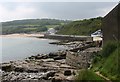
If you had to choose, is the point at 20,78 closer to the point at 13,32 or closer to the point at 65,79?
the point at 65,79

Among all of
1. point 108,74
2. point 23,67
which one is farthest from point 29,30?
point 108,74

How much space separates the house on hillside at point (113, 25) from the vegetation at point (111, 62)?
120cm

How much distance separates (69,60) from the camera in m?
28.6

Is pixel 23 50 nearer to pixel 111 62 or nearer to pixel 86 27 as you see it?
pixel 86 27

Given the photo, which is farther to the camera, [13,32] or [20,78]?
[13,32]

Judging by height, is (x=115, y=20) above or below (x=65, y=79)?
above

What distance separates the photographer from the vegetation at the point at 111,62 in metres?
16.4

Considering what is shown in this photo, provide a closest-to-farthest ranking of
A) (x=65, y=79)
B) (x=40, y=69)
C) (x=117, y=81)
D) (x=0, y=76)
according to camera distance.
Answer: (x=117, y=81) → (x=65, y=79) → (x=0, y=76) → (x=40, y=69)

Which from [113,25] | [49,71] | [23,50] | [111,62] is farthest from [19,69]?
[23,50]

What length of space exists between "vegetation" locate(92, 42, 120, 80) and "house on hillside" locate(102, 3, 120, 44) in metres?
1.20

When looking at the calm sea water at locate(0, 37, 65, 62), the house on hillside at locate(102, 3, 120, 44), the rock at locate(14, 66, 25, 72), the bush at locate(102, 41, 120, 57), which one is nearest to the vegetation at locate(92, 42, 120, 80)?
the bush at locate(102, 41, 120, 57)

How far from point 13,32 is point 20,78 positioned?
16501cm

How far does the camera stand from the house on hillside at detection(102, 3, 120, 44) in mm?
21828

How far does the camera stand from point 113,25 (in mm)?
23281
